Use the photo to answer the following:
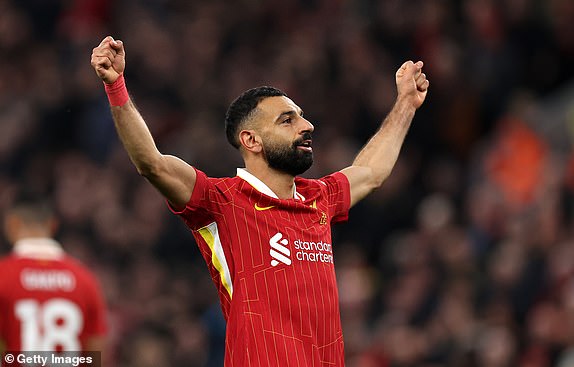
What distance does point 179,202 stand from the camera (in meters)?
5.59

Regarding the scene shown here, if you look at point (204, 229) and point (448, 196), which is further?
point (448, 196)

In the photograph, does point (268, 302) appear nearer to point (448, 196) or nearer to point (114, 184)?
point (448, 196)

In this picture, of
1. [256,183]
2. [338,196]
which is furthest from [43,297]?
[256,183]

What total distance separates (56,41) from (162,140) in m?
2.33

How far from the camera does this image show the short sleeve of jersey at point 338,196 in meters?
6.18

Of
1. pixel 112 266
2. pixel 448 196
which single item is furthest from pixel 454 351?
pixel 112 266

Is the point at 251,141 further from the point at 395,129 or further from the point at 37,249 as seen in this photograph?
the point at 37,249

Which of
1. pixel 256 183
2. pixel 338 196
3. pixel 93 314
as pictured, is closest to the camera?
pixel 256 183

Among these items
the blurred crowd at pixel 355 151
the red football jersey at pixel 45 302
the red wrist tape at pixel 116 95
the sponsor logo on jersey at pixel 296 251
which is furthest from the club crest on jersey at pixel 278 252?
the blurred crowd at pixel 355 151

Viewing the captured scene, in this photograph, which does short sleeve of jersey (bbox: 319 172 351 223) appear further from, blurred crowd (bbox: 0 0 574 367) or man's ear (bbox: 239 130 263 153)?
blurred crowd (bbox: 0 0 574 367)

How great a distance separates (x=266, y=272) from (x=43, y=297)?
2.95 m

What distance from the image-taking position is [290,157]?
19.2ft

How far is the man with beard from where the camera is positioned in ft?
17.9

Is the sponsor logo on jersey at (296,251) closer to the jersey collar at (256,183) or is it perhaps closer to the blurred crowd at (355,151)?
the jersey collar at (256,183)
